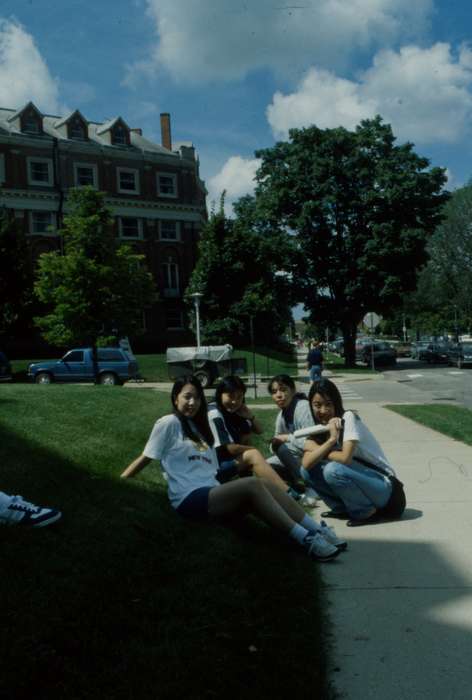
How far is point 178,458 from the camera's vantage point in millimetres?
5230

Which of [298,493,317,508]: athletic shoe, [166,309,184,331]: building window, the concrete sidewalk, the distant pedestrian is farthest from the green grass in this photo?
[166,309,184,331]: building window

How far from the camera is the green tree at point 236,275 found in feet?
135

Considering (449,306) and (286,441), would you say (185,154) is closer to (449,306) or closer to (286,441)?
(449,306)

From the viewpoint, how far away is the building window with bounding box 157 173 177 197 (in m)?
48.4

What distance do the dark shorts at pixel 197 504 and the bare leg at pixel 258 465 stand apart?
58cm

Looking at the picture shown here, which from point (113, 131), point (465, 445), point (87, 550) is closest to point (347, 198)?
point (113, 131)

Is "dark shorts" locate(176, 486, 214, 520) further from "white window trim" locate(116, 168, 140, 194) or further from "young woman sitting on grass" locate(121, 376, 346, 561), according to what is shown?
"white window trim" locate(116, 168, 140, 194)

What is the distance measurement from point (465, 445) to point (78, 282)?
60.8ft

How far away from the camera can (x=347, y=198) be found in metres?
41.3

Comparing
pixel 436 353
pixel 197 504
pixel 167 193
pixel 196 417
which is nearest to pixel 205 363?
pixel 196 417

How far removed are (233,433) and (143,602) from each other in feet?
9.82

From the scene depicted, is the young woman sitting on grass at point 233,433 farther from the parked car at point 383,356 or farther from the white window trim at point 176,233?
the white window trim at point 176,233

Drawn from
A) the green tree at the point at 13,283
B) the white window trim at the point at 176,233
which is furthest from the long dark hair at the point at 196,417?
the white window trim at the point at 176,233

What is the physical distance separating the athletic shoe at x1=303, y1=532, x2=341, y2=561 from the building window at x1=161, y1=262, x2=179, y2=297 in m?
44.0
